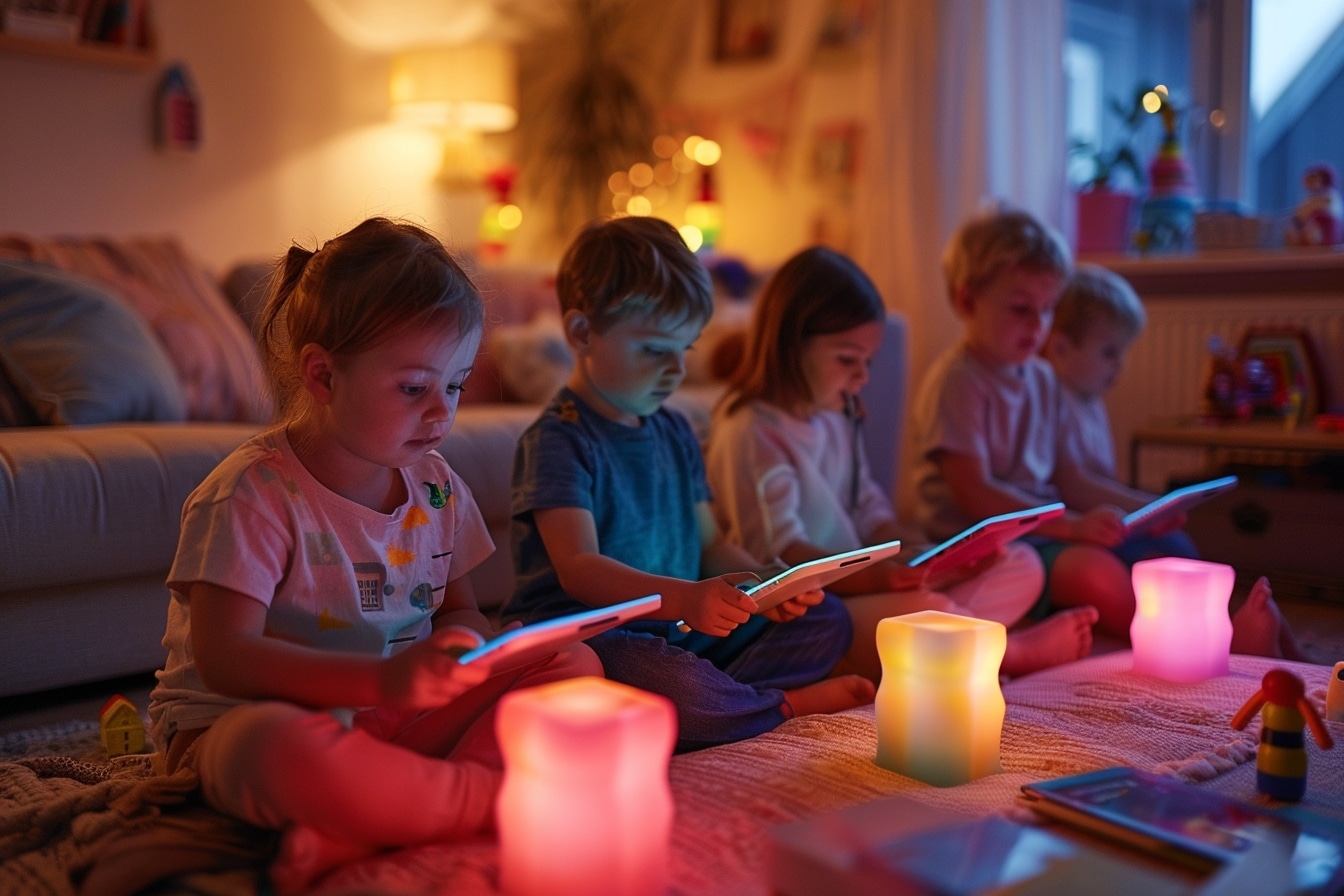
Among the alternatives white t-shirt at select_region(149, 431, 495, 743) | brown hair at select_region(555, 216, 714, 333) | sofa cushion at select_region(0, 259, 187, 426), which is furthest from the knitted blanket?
sofa cushion at select_region(0, 259, 187, 426)

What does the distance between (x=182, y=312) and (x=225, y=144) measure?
3.43ft

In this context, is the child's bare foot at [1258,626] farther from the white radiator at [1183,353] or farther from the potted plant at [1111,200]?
the potted plant at [1111,200]

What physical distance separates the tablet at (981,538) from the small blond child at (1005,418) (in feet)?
1.41

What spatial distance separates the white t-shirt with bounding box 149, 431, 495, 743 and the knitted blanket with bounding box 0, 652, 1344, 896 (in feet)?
0.37

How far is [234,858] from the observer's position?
106 centimetres

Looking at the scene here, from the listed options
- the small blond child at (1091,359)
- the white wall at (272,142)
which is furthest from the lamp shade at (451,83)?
the small blond child at (1091,359)

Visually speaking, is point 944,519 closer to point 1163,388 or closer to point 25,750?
point 1163,388

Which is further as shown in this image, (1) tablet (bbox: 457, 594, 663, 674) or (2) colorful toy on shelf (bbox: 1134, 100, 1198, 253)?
(2) colorful toy on shelf (bbox: 1134, 100, 1198, 253)

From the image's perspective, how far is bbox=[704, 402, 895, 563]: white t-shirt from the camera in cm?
175

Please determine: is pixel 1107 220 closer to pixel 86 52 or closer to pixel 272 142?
pixel 272 142

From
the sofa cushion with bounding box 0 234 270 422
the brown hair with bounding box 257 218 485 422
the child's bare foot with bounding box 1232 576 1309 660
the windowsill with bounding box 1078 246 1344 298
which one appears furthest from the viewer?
the windowsill with bounding box 1078 246 1344 298

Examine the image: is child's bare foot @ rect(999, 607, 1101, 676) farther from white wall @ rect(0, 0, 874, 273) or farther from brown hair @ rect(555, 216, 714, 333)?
white wall @ rect(0, 0, 874, 273)

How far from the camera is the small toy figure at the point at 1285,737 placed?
1157 millimetres

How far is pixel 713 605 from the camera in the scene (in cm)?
125
